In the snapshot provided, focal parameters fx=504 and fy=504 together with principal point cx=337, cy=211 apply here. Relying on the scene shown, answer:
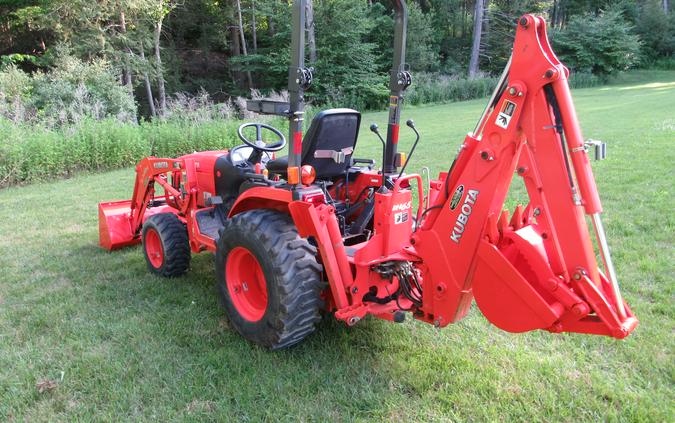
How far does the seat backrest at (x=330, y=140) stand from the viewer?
3473 millimetres

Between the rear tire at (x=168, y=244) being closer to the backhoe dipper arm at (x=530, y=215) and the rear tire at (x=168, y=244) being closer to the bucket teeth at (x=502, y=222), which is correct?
the backhoe dipper arm at (x=530, y=215)

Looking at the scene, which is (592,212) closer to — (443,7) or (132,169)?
(132,169)

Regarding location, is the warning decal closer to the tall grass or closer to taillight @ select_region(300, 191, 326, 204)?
taillight @ select_region(300, 191, 326, 204)

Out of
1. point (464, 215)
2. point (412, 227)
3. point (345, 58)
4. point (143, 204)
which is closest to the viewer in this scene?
point (464, 215)

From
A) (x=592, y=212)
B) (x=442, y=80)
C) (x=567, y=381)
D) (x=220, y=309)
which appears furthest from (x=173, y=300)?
(x=442, y=80)

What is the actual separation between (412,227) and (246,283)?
1275 millimetres

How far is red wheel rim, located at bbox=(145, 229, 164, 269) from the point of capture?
4934mm

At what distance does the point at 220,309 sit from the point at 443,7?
43026 millimetres

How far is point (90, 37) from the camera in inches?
808

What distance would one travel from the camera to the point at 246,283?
3.70 metres

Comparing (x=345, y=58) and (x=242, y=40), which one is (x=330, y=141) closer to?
(x=345, y=58)

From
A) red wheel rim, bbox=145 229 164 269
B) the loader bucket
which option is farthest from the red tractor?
the loader bucket

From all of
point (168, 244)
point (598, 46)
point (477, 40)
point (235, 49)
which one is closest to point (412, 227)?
point (168, 244)

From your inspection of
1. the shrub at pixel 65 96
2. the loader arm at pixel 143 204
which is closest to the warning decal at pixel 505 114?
the loader arm at pixel 143 204
